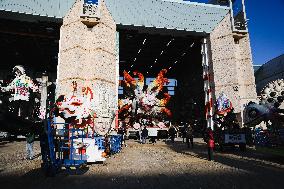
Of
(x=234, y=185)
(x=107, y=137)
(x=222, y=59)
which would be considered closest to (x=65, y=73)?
(x=107, y=137)

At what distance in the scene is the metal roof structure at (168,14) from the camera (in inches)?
864

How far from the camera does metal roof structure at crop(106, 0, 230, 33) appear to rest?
864 inches

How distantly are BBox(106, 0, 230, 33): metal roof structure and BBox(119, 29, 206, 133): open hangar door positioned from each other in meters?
1.29

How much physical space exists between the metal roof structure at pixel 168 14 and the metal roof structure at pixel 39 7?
4.14 meters

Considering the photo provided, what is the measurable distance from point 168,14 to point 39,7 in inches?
468

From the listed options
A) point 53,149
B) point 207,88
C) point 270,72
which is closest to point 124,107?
point 207,88

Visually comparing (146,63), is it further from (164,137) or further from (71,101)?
(71,101)

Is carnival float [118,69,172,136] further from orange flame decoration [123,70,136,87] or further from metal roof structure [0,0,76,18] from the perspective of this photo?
metal roof structure [0,0,76,18]

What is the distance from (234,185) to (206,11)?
21625 millimetres

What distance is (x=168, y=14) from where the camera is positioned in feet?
75.2

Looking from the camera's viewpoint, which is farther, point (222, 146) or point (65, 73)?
point (65, 73)

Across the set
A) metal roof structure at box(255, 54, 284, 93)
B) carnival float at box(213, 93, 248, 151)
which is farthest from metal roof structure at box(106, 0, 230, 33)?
metal roof structure at box(255, 54, 284, 93)

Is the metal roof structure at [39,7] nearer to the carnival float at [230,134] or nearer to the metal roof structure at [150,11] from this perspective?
the metal roof structure at [150,11]

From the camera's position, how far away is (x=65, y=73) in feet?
66.1
